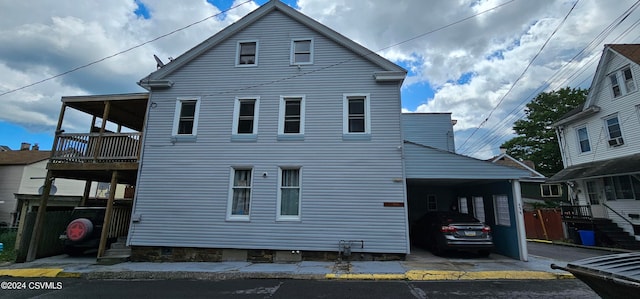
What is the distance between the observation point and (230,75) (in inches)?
441

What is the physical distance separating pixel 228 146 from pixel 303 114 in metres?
2.94

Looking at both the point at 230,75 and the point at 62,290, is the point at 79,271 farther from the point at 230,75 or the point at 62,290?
the point at 230,75

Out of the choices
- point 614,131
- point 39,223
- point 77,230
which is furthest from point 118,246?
point 614,131

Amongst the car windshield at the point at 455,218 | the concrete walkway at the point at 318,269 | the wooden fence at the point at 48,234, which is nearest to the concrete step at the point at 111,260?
the concrete walkway at the point at 318,269

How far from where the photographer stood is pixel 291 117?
10641mm

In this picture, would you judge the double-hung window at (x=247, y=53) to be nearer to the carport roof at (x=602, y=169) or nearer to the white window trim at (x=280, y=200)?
the white window trim at (x=280, y=200)

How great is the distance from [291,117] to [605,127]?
1693 centimetres

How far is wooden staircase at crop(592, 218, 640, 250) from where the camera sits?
1263 centimetres

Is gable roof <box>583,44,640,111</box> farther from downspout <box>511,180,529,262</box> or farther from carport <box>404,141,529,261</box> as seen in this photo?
downspout <box>511,180,529,262</box>

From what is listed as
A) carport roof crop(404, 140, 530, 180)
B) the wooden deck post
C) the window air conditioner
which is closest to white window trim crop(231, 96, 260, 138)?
carport roof crop(404, 140, 530, 180)

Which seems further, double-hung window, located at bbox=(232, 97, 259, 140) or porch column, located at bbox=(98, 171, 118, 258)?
double-hung window, located at bbox=(232, 97, 259, 140)

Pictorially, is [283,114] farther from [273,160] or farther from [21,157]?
[21,157]

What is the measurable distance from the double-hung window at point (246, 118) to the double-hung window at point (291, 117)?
0.94 meters

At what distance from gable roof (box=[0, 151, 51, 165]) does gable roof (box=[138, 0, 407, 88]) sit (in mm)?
18106
